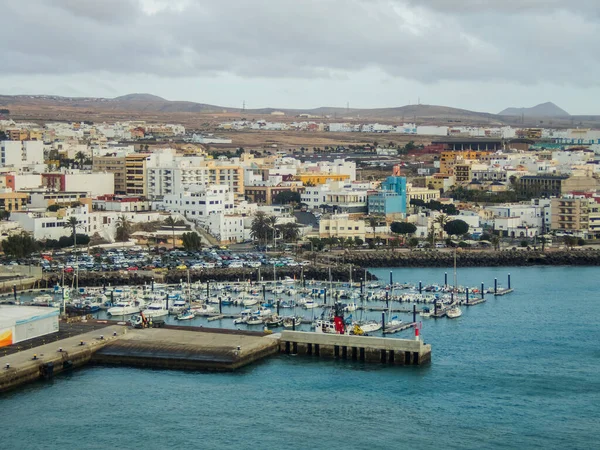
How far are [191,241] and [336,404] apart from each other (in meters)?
12.9

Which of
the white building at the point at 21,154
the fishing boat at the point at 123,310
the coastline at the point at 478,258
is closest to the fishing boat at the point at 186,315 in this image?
the fishing boat at the point at 123,310

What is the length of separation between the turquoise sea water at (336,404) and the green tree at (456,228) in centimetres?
1217

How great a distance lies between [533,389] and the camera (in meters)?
13.3

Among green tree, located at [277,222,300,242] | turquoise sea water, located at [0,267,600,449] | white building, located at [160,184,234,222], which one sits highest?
white building, located at [160,184,234,222]

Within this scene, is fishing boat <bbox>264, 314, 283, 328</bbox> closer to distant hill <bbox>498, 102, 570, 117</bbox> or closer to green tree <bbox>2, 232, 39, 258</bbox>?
green tree <bbox>2, 232, 39, 258</bbox>

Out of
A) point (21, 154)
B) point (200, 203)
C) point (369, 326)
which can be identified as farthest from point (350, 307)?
point (21, 154)

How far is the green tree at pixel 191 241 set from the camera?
82.5ft

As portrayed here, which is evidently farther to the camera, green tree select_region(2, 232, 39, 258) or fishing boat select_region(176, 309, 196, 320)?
green tree select_region(2, 232, 39, 258)

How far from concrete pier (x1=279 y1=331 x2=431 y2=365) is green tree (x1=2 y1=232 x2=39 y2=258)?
9917 mm

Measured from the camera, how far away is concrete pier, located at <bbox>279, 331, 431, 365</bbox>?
1433 cm

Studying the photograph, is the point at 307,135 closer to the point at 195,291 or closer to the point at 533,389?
the point at 195,291

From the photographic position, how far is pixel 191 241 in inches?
993

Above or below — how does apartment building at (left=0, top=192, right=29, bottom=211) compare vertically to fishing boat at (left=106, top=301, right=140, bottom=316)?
above

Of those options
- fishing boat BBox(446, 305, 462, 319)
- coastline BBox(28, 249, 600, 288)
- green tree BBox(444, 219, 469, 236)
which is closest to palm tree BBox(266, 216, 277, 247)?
coastline BBox(28, 249, 600, 288)
